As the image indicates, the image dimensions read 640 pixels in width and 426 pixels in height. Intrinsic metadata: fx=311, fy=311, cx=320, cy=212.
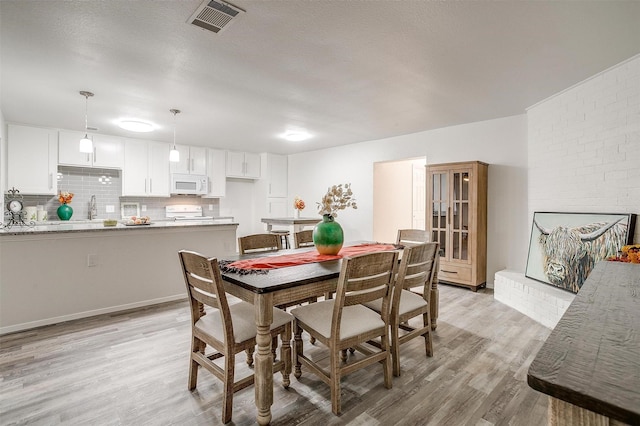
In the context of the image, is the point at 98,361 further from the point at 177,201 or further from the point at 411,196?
the point at 411,196

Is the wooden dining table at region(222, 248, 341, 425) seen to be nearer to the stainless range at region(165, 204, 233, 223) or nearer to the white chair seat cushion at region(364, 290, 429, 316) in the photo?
the white chair seat cushion at region(364, 290, 429, 316)

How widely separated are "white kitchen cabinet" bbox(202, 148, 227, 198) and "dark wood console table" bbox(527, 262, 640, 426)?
261 inches

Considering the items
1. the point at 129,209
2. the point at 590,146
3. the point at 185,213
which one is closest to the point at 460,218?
the point at 590,146

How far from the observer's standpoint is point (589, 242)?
2988 millimetres

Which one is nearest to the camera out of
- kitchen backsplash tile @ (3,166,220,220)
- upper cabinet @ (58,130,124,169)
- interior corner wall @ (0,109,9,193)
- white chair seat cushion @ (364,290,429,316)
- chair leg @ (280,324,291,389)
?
chair leg @ (280,324,291,389)

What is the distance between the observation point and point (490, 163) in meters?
4.39

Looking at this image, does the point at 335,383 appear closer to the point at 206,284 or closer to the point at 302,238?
the point at 206,284

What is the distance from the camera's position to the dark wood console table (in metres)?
0.51

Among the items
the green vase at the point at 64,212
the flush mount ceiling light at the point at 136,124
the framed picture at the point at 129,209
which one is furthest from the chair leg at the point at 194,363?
the framed picture at the point at 129,209

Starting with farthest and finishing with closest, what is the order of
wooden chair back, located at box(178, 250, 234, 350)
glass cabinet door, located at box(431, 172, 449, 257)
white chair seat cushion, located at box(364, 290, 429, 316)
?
glass cabinet door, located at box(431, 172, 449, 257)
white chair seat cushion, located at box(364, 290, 429, 316)
wooden chair back, located at box(178, 250, 234, 350)

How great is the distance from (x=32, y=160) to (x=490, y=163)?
6.89 metres

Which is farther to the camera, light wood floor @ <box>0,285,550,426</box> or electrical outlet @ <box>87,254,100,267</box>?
electrical outlet @ <box>87,254,100,267</box>

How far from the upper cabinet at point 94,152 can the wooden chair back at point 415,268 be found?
5.55 m

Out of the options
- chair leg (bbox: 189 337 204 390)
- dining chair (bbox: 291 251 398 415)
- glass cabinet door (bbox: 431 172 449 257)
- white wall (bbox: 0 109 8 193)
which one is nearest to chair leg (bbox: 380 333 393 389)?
dining chair (bbox: 291 251 398 415)
